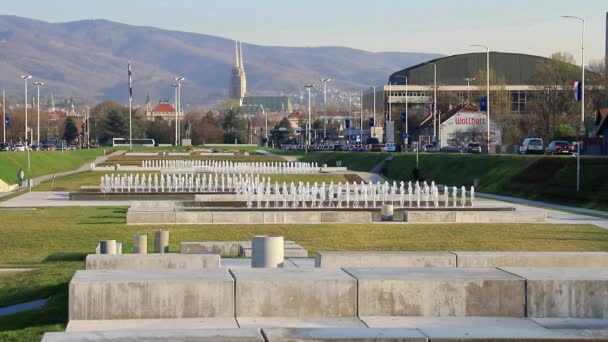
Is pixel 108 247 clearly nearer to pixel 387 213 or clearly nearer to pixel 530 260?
pixel 530 260

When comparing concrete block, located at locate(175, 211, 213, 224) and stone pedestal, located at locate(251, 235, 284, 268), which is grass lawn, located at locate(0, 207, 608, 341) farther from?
stone pedestal, located at locate(251, 235, 284, 268)

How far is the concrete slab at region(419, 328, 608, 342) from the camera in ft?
40.8

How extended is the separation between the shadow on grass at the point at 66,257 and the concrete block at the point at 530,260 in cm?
978

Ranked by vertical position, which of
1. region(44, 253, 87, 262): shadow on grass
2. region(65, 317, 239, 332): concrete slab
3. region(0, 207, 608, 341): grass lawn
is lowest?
region(0, 207, 608, 341): grass lawn

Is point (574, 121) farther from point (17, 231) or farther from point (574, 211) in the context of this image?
point (17, 231)

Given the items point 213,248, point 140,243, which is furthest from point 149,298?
point 213,248

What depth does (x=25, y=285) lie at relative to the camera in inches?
787

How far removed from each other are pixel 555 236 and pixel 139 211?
12.5 metres

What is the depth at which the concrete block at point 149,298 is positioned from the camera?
13.9m

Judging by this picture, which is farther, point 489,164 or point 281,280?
point 489,164

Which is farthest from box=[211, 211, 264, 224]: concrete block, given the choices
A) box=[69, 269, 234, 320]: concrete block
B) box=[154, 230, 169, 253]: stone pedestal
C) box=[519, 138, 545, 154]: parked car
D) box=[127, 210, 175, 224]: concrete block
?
box=[519, 138, 545, 154]: parked car

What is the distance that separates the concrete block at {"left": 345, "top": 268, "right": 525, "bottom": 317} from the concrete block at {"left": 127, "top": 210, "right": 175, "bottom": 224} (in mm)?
20803

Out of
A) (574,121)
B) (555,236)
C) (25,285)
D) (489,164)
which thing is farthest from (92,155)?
(25,285)

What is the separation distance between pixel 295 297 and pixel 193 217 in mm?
21010
